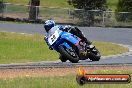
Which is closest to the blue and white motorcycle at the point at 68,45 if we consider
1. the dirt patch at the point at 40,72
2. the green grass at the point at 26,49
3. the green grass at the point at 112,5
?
the dirt patch at the point at 40,72

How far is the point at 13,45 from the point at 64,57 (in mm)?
8872

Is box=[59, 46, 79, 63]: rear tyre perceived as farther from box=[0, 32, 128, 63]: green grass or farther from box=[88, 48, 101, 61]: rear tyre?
box=[0, 32, 128, 63]: green grass

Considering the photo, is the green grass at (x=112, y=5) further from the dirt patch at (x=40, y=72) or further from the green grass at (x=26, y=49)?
the dirt patch at (x=40, y=72)

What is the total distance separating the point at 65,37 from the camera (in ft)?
50.8

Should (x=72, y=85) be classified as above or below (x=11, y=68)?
above

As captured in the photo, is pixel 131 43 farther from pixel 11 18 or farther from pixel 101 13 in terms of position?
pixel 11 18

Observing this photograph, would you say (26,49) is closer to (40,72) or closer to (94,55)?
(94,55)

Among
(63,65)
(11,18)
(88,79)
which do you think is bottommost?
(11,18)

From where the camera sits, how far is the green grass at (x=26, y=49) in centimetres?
1998

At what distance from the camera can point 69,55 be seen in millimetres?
15586

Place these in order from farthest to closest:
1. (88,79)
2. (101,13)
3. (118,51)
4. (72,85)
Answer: (101,13) < (118,51) < (72,85) < (88,79)

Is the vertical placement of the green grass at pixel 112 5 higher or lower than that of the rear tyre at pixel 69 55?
lower

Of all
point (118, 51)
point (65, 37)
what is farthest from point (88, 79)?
point (118, 51)

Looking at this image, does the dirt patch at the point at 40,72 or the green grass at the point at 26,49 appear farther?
the green grass at the point at 26,49
